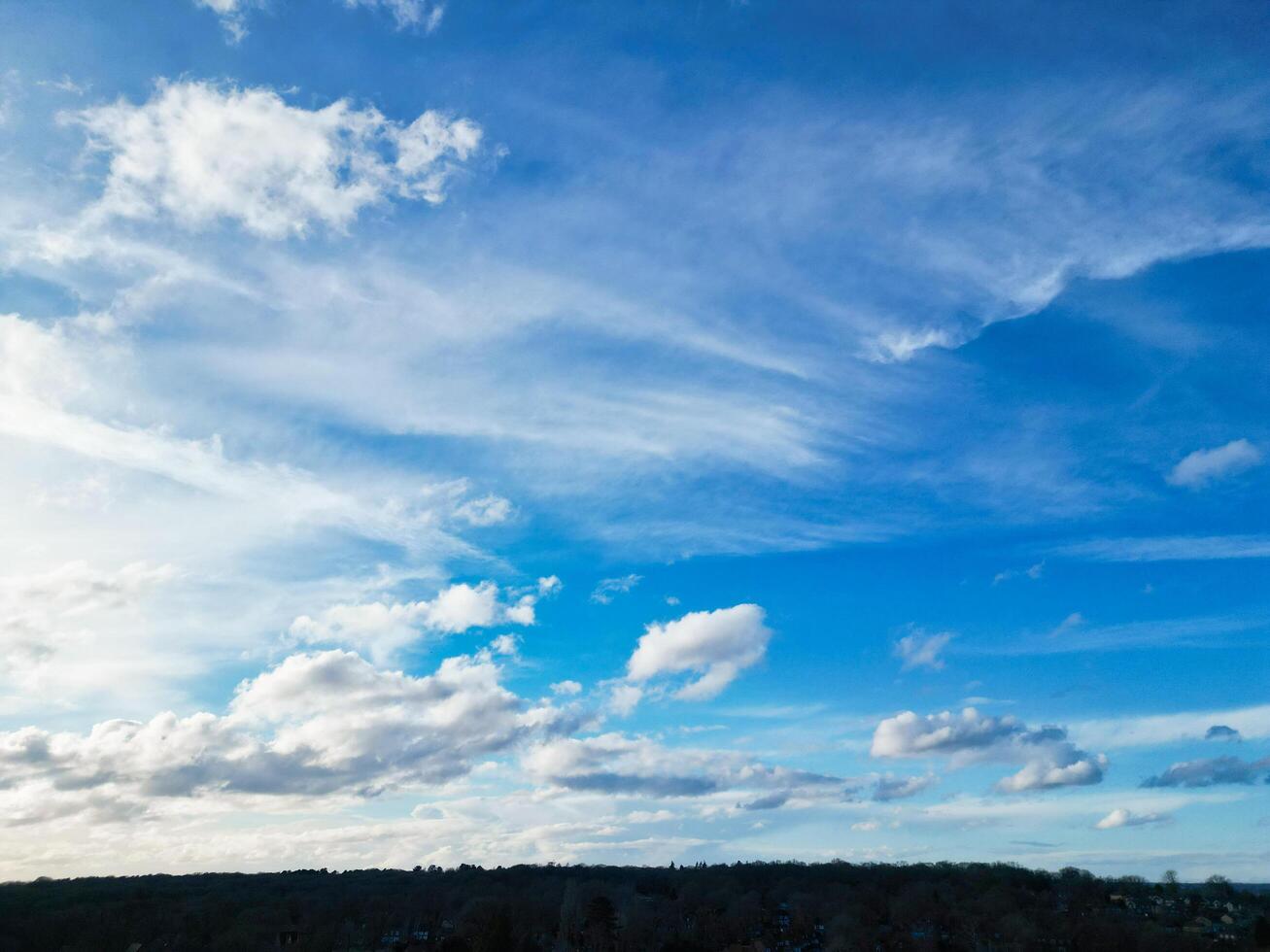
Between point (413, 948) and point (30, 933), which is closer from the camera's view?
point (30, 933)

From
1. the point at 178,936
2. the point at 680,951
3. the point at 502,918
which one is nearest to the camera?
the point at 502,918

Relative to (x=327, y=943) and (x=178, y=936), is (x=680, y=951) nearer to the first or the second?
(x=327, y=943)

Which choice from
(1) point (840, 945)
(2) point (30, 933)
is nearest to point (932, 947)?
(1) point (840, 945)

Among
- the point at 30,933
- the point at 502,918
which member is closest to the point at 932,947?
the point at 502,918

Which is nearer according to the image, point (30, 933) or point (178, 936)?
point (30, 933)

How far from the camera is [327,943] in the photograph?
19525 cm

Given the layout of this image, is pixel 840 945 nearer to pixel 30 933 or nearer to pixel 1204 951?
pixel 1204 951

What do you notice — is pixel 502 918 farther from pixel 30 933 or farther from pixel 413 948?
pixel 30 933

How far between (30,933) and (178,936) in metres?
26.7

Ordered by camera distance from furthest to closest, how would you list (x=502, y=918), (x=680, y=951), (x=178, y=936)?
1. (x=680, y=951)
2. (x=178, y=936)
3. (x=502, y=918)

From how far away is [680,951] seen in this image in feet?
637

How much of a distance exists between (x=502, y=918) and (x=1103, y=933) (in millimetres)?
138035

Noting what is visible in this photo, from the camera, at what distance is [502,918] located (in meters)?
164

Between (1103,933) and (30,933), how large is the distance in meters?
228
